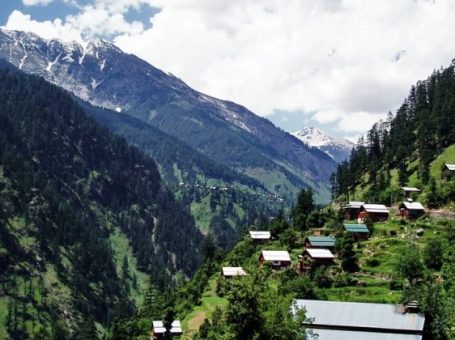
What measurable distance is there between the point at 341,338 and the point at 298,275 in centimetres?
4702

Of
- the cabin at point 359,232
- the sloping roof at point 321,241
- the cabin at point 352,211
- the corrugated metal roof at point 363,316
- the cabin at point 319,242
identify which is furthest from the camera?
the cabin at point 352,211

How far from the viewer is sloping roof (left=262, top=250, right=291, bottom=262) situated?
14538 centimetres

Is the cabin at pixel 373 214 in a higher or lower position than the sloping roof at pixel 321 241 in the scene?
higher

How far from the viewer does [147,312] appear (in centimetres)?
17700

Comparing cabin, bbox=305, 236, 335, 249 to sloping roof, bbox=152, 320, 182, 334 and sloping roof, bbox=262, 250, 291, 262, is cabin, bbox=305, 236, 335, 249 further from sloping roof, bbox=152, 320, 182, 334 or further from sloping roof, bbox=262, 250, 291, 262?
sloping roof, bbox=152, 320, 182, 334

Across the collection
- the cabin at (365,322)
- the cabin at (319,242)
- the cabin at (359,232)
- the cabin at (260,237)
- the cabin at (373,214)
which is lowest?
the cabin at (365,322)

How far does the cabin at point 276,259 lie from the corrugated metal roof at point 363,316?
4656 cm

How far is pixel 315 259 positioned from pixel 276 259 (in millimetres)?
11831

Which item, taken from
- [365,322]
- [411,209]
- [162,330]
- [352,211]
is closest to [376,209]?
[352,211]

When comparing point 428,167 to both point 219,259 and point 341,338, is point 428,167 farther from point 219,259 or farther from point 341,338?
point 341,338

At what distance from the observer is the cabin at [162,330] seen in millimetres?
126312

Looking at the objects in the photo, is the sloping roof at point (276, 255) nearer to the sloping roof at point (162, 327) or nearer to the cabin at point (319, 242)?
the cabin at point (319, 242)

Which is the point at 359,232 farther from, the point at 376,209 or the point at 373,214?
the point at 376,209

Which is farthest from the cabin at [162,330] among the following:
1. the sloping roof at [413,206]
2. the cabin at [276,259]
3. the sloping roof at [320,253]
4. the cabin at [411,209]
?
the sloping roof at [413,206]
